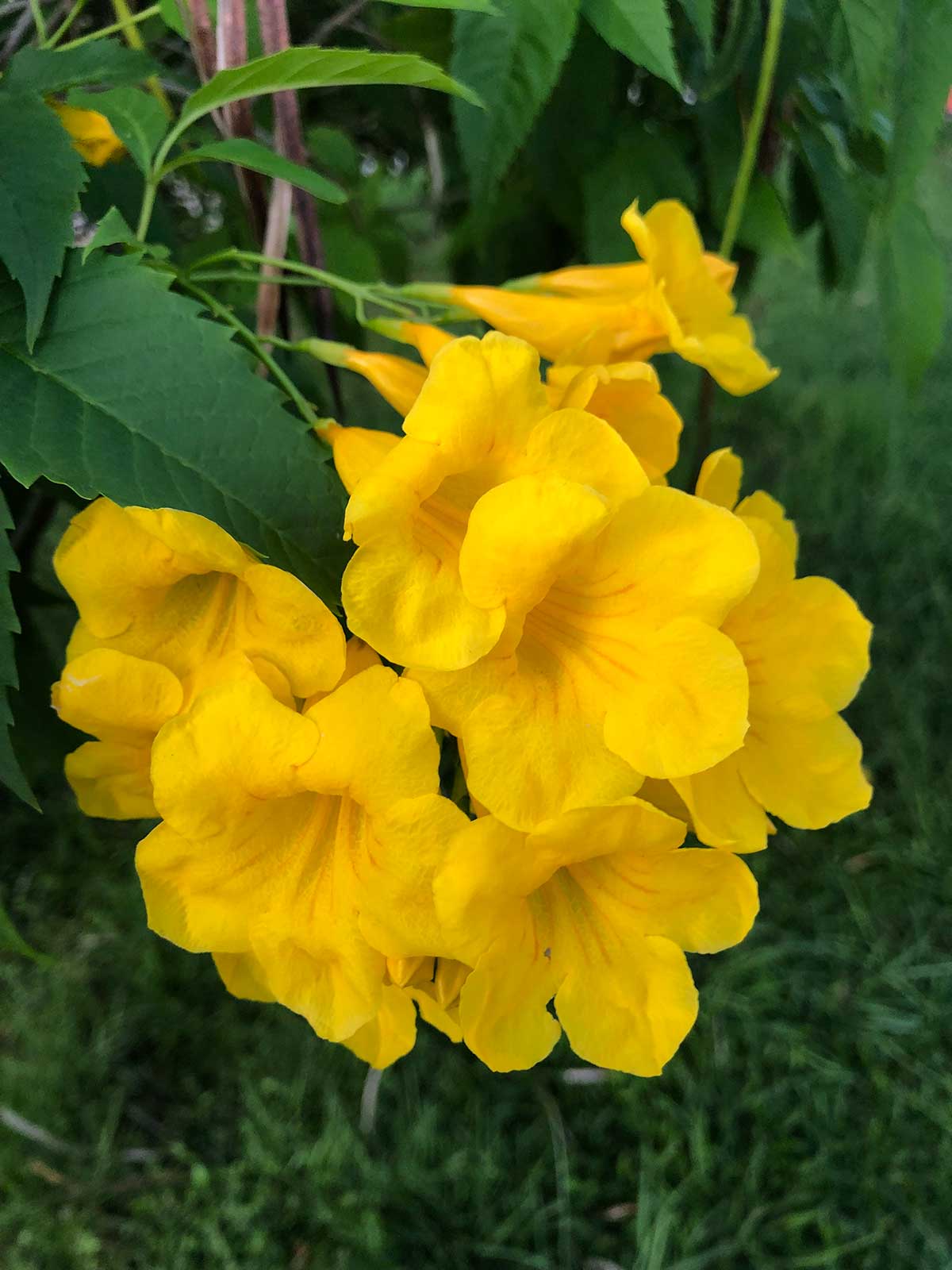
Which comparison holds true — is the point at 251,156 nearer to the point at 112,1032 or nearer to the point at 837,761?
the point at 837,761

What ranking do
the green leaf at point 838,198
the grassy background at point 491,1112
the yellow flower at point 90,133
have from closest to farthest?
the yellow flower at point 90,133 → the green leaf at point 838,198 → the grassy background at point 491,1112

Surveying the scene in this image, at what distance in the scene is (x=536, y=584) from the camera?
548mm

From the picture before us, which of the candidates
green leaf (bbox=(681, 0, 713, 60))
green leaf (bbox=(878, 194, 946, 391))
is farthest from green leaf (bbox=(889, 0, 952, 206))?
green leaf (bbox=(878, 194, 946, 391))

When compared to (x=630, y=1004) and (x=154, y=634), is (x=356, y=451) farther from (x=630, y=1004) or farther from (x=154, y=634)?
(x=630, y=1004)

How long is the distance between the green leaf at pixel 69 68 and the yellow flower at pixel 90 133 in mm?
108

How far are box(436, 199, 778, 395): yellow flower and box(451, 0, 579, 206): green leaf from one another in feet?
0.40

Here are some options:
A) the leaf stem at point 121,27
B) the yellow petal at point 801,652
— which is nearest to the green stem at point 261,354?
the leaf stem at point 121,27

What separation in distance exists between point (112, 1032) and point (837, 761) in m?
1.43

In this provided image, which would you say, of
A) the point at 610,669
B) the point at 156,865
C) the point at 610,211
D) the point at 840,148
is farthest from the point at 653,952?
the point at 840,148

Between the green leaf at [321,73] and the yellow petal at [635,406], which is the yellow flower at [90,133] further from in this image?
the yellow petal at [635,406]

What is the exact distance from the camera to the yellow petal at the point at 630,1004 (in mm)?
611

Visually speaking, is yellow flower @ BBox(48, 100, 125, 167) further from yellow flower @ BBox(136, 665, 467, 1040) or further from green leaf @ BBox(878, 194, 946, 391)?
green leaf @ BBox(878, 194, 946, 391)

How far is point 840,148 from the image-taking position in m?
1.42

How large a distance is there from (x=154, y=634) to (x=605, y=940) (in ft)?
1.20
